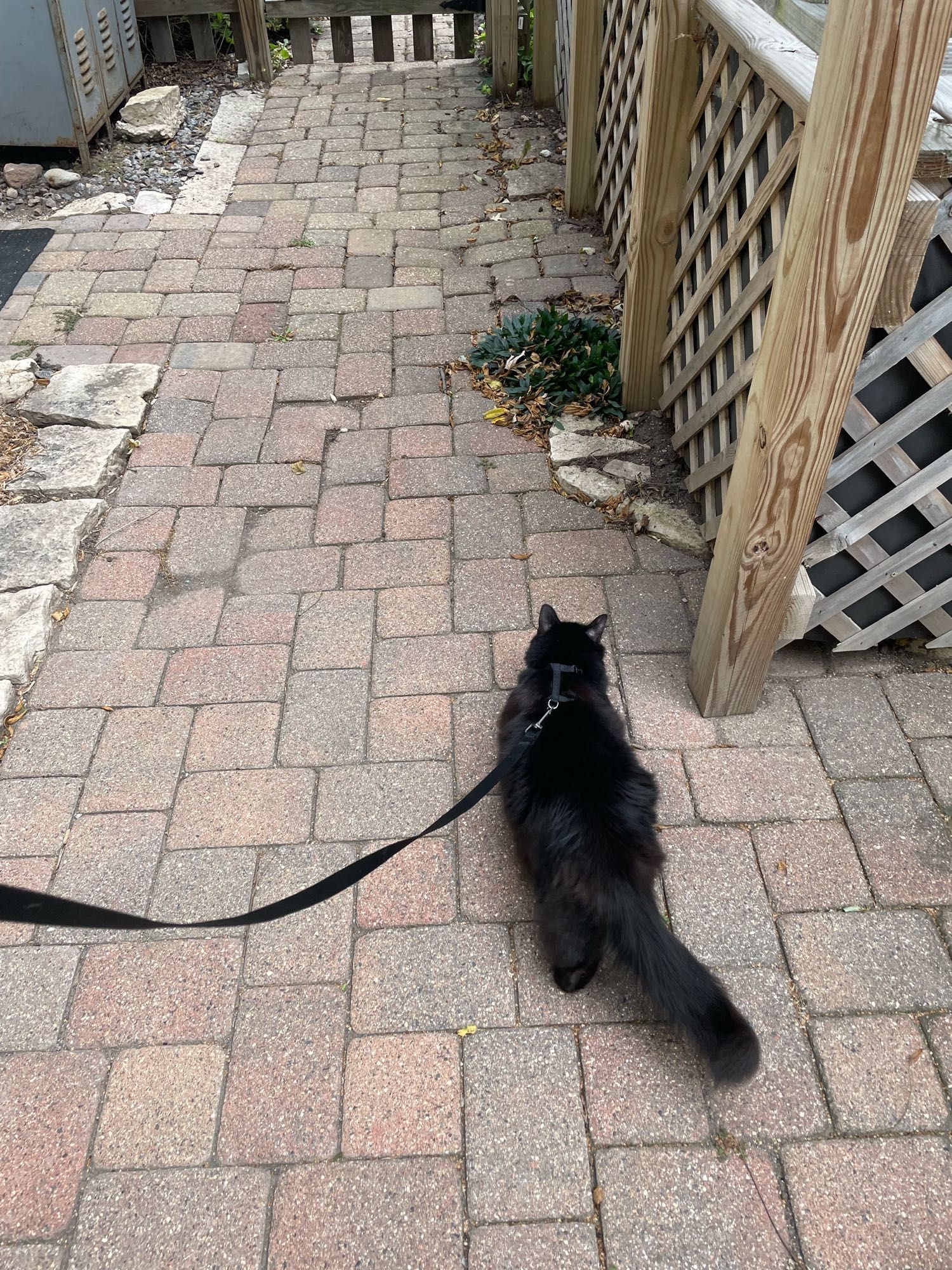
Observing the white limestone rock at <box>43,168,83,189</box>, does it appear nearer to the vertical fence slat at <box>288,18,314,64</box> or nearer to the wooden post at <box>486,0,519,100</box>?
the vertical fence slat at <box>288,18,314,64</box>

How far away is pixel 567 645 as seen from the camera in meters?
2.37

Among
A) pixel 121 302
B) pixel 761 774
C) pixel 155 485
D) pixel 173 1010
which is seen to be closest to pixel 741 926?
pixel 761 774

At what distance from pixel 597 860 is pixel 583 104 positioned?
13.9ft

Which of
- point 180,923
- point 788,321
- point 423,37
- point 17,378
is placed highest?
point 788,321

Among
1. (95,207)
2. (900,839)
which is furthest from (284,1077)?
(95,207)

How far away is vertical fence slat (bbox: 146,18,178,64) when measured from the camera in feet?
22.2

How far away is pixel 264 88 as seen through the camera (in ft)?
22.2

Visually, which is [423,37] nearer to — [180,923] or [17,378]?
[17,378]

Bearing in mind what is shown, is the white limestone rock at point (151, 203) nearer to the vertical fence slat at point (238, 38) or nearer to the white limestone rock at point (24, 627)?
the vertical fence slat at point (238, 38)

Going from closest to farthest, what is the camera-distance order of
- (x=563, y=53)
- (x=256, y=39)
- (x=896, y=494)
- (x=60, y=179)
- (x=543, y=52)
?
1. (x=896, y=494)
2. (x=60, y=179)
3. (x=563, y=53)
4. (x=543, y=52)
5. (x=256, y=39)

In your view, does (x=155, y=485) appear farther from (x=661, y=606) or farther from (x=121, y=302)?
(x=661, y=606)

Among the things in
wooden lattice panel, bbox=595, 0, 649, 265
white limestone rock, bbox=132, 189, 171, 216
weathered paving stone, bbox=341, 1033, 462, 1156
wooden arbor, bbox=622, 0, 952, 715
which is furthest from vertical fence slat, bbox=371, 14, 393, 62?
weathered paving stone, bbox=341, 1033, 462, 1156

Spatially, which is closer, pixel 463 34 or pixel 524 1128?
pixel 524 1128

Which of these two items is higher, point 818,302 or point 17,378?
point 818,302
